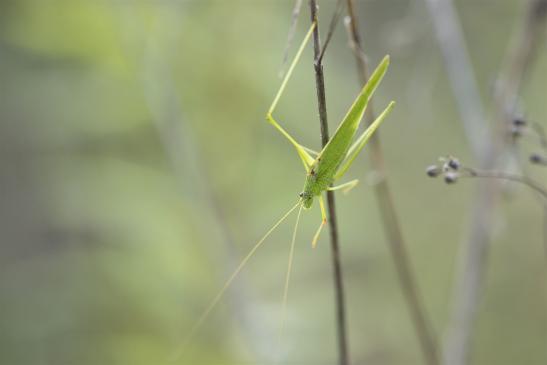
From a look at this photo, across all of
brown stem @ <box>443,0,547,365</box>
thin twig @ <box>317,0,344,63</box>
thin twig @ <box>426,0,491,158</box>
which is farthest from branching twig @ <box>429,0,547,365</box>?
thin twig @ <box>317,0,344,63</box>

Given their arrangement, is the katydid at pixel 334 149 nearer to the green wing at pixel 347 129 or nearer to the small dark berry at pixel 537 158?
the green wing at pixel 347 129

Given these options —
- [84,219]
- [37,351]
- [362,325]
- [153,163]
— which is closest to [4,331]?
[37,351]

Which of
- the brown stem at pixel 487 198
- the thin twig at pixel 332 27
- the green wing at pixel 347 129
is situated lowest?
the brown stem at pixel 487 198

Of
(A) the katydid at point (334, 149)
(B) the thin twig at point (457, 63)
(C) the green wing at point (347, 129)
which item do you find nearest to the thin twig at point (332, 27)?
(A) the katydid at point (334, 149)

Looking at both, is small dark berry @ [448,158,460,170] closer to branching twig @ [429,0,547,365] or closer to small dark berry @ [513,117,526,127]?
small dark berry @ [513,117,526,127]

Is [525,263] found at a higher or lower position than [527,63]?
lower

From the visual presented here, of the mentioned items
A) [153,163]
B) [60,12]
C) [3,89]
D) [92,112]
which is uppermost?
[60,12]

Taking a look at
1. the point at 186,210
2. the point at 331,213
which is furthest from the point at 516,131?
the point at 186,210

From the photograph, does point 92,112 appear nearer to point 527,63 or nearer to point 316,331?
point 316,331

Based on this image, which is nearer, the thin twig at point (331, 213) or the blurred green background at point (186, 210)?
the thin twig at point (331, 213)
